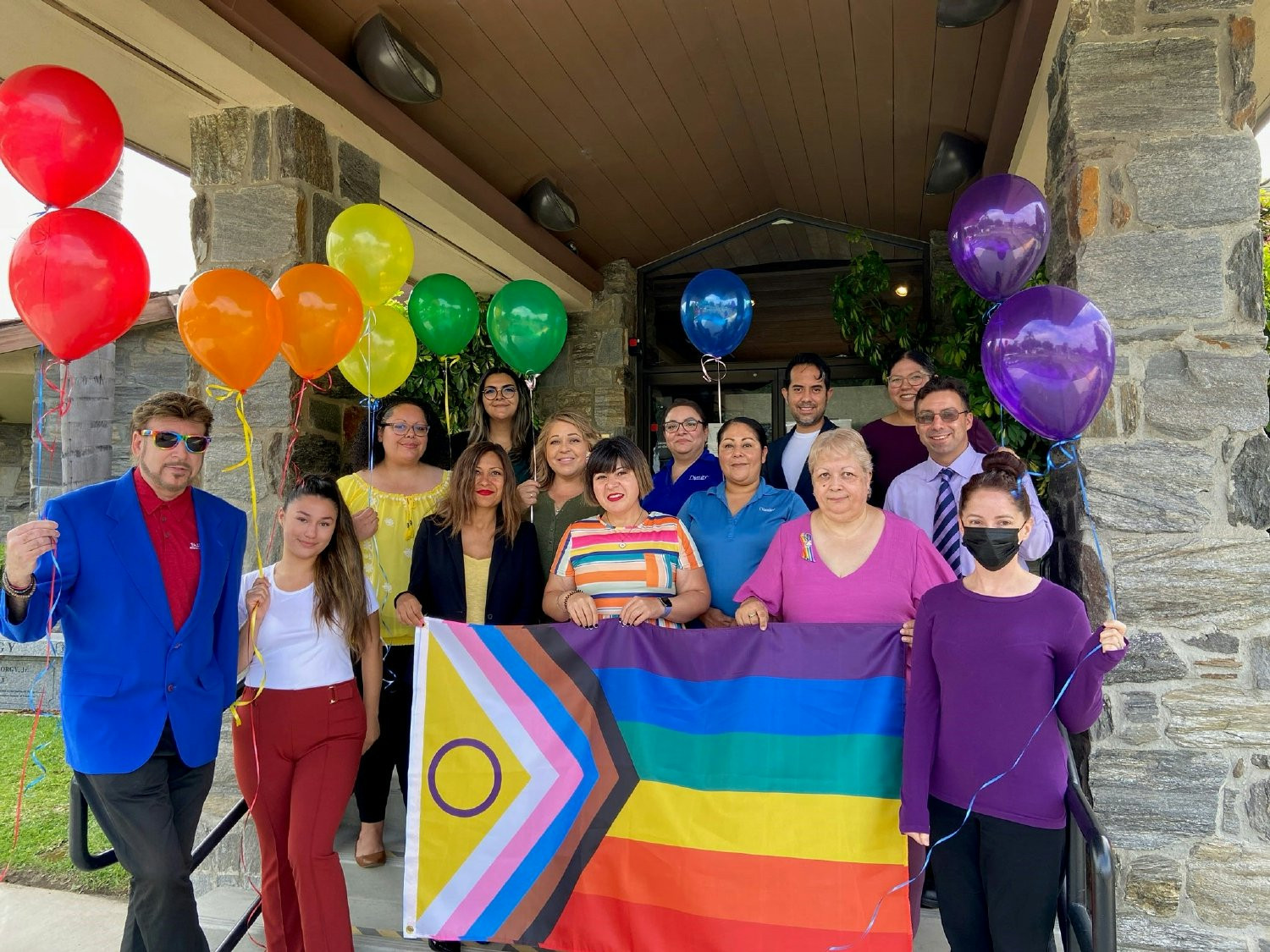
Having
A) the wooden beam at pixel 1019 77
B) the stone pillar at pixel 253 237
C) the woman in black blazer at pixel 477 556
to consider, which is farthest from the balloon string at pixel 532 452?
the wooden beam at pixel 1019 77

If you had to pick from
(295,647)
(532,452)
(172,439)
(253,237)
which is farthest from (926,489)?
(253,237)

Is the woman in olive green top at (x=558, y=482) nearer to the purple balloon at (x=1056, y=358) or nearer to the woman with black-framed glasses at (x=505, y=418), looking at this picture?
the woman with black-framed glasses at (x=505, y=418)

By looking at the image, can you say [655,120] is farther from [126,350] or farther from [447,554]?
[126,350]

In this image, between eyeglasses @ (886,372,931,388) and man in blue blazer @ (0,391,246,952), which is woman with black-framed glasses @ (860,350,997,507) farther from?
man in blue blazer @ (0,391,246,952)

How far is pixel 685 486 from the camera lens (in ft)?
11.1

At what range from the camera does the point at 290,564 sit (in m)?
2.72

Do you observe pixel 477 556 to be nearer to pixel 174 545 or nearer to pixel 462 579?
pixel 462 579

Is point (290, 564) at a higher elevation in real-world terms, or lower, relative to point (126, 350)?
lower

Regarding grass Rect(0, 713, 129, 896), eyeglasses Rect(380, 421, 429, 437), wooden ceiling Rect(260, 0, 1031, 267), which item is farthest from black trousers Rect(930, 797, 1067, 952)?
grass Rect(0, 713, 129, 896)

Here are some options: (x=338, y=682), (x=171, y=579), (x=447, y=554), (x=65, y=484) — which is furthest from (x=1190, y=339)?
(x=65, y=484)

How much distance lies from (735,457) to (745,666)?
0.73 m

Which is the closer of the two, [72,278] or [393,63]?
[72,278]

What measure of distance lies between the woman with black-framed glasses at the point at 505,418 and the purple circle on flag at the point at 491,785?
1127 millimetres

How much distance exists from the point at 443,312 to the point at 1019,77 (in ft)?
8.62
